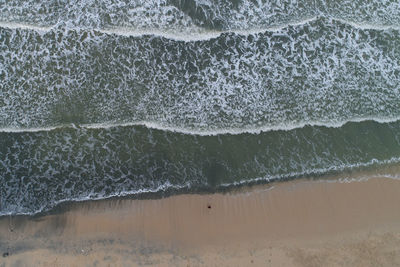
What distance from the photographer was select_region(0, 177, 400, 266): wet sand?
920 centimetres

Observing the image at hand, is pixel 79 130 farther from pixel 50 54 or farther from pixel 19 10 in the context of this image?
pixel 19 10

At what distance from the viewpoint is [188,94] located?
11086mm

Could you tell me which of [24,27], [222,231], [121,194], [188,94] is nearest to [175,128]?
[188,94]

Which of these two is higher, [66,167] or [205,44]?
[205,44]

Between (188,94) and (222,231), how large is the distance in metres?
5.04

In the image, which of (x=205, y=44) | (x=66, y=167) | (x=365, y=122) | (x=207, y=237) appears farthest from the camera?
(x=205, y=44)

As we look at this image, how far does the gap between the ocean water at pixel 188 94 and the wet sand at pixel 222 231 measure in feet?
1.93

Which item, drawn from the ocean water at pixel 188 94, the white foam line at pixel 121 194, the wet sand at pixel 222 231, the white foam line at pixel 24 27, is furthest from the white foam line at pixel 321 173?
the white foam line at pixel 24 27

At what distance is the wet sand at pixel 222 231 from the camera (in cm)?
920

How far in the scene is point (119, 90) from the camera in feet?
36.4

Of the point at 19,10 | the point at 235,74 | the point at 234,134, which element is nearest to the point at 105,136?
the point at 234,134

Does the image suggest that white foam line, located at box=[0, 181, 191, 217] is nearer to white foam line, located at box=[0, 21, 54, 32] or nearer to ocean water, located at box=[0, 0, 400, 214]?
ocean water, located at box=[0, 0, 400, 214]

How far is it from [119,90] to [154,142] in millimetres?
2492

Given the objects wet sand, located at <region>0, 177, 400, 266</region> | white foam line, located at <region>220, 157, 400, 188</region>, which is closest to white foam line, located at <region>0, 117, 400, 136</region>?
white foam line, located at <region>220, 157, 400, 188</region>
